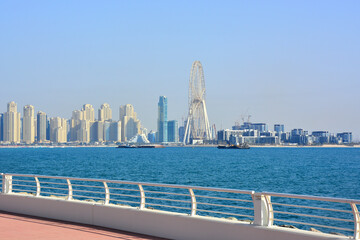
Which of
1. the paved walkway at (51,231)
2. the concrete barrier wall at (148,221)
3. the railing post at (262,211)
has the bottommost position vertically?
the paved walkway at (51,231)

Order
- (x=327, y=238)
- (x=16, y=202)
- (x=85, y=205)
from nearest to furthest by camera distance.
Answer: (x=327, y=238) < (x=85, y=205) < (x=16, y=202)

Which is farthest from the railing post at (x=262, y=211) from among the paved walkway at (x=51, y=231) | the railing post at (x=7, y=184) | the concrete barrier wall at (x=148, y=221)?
the railing post at (x=7, y=184)

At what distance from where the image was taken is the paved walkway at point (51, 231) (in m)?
11.5

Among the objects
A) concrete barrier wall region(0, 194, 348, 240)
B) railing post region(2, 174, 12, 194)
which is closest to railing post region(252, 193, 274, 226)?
concrete barrier wall region(0, 194, 348, 240)

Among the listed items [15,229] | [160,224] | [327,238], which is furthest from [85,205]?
[327,238]

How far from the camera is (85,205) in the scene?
539 inches

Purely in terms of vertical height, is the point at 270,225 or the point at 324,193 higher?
the point at 270,225

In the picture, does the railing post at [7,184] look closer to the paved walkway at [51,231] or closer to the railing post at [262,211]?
the paved walkway at [51,231]

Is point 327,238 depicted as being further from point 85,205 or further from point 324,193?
point 324,193

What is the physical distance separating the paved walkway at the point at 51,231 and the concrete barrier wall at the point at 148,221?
0.80ft

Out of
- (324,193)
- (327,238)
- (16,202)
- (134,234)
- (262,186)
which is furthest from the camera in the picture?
(262,186)

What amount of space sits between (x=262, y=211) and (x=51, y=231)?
510cm

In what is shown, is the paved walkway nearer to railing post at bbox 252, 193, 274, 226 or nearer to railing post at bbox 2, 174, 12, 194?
railing post at bbox 2, 174, 12, 194

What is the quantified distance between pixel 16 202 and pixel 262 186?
47.5 meters
